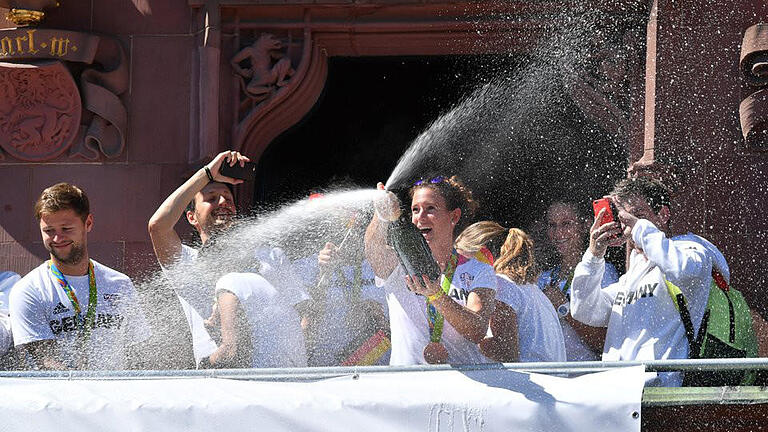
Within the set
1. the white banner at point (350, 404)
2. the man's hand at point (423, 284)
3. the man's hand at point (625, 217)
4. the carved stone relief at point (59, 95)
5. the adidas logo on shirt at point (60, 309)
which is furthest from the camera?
the carved stone relief at point (59, 95)

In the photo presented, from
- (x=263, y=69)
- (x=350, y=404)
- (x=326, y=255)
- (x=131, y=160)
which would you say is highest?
(x=263, y=69)

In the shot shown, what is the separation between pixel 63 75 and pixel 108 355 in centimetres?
280

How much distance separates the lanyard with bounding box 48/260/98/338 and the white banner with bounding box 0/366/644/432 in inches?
45.6

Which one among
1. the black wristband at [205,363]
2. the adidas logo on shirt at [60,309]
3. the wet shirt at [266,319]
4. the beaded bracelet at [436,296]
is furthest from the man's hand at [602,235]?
the adidas logo on shirt at [60,309]

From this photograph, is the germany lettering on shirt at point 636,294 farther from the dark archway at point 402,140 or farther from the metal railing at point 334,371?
the dark archway at point 402,140

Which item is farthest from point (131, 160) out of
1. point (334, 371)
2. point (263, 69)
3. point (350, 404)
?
point (350, 404)

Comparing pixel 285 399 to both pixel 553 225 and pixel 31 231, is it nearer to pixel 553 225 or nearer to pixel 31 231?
pixel 553 225

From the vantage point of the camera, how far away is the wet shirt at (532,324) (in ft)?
17.6

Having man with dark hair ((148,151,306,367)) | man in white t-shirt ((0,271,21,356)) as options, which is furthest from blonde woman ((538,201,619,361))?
man in white t-shirt ((0,271,21,356))

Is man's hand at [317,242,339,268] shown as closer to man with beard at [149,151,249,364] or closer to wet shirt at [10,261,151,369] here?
man with beard at [149,151,249,364]

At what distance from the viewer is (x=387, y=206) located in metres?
5.15

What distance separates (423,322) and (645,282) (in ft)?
3.78

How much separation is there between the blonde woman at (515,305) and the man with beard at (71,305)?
1632mm

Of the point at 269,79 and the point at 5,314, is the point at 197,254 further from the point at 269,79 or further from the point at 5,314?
the point at 269,79
